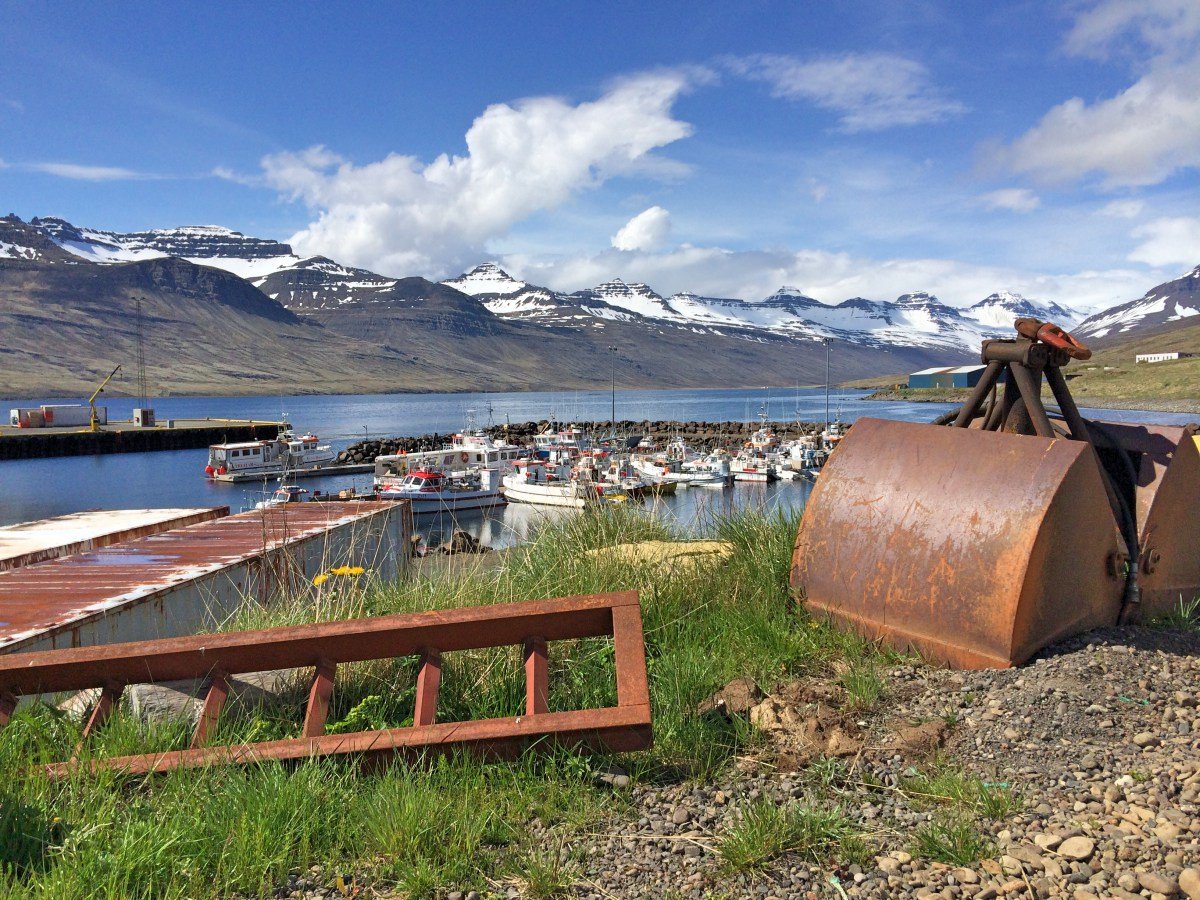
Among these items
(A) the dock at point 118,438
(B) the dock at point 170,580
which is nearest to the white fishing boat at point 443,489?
(B) the dock at point 170,580

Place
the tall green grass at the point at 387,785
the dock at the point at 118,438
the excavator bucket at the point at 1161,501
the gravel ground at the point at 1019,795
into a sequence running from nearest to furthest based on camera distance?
the gravel ground at the point at 1019,795, the tall green grass at the point at 387,785, the excavator bucket at the point at 1161,501, the dock at the point at 118,438

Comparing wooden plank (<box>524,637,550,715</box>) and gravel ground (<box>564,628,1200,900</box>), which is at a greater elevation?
wooden plank (<box>524,637,550,715</box>)

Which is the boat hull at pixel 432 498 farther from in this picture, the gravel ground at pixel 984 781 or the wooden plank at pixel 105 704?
the gravel ground at pixel 984 781

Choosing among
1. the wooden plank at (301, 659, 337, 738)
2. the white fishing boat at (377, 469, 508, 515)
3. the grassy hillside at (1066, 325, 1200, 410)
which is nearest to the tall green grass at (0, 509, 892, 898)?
the wooden plank at (301, 659, 337, 738)

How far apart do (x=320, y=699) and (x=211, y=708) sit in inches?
17.9

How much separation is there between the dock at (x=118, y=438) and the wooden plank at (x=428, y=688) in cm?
7883

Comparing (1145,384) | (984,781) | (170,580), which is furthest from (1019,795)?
(1145,384)

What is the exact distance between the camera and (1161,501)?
414cm

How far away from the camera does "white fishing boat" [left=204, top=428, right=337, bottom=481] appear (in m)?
57.3

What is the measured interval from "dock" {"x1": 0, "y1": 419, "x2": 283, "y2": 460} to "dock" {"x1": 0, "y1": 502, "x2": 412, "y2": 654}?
73401mm

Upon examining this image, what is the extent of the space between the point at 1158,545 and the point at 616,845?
314 cm

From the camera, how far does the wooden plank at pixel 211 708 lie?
3385mm

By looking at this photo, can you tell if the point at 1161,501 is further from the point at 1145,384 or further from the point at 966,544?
the point at 1145,384

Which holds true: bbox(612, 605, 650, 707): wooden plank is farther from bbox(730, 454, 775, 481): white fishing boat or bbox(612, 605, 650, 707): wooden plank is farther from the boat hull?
bbox(730, 454, 775, 481): white fishing boat
